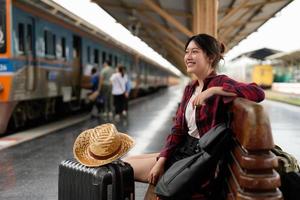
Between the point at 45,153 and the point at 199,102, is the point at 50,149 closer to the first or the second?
the point at 45,153

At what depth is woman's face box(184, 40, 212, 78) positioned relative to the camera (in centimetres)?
355

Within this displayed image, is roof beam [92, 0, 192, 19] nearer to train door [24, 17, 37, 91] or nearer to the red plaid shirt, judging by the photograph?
train door [24, 17, 37, 91]

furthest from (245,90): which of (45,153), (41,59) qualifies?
(41,59)

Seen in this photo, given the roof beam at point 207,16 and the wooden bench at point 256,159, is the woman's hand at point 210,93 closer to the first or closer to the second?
the wooden bench at point 256,159

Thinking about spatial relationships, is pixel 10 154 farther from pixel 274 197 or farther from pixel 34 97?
pixel 274 197

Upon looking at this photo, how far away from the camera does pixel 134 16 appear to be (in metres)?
17.0

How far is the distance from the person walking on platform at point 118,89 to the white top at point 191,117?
39.1ft

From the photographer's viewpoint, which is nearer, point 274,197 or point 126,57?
point 274,197

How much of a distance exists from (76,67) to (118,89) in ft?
9.38

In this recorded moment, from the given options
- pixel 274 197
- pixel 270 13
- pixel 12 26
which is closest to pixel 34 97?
pixel 12 26

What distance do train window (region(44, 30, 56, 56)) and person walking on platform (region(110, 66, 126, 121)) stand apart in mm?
Result: 2127

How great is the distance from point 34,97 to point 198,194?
32.8 feet

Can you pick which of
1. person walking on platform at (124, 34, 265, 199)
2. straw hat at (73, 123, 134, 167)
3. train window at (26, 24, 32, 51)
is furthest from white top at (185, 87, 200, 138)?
train window at (26, 24, 32, 51)

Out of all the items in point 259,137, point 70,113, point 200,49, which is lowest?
point 70,113
